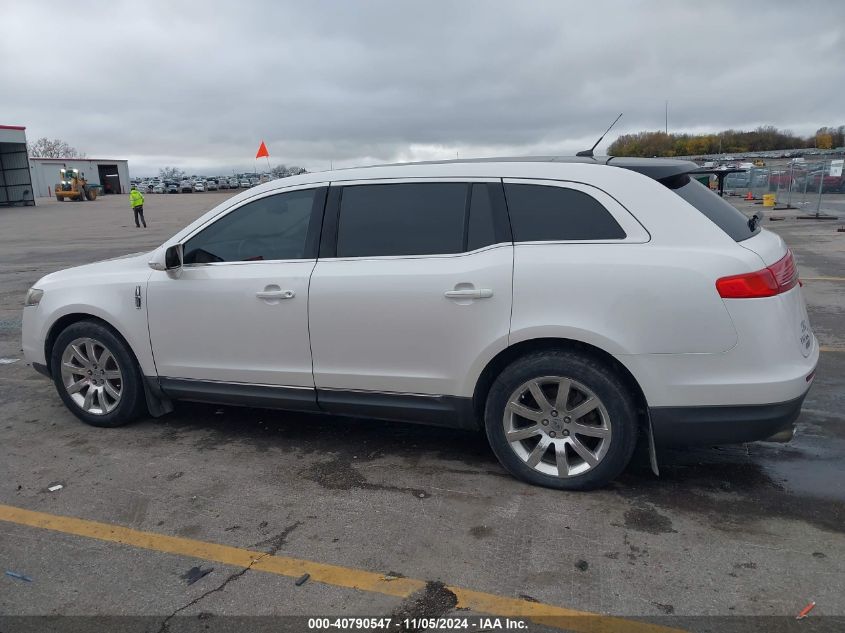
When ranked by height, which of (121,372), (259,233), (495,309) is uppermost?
(259,233)

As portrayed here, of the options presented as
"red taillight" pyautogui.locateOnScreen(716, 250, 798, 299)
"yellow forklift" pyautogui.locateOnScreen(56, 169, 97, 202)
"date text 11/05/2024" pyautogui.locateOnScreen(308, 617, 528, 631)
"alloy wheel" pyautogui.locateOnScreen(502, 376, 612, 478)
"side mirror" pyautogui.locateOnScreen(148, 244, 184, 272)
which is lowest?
"date text 11/05/2024" pyautogui.locateOnScreen(308, 617, 528, 631)

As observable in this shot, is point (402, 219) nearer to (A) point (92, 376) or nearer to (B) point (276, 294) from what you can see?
(B) point (276, 294)

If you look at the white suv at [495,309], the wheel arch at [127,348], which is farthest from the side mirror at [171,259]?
the wheel arch at [127,348]

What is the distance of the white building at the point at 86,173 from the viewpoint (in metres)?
62.3

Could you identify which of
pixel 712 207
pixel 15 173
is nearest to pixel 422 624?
pixel 712 207

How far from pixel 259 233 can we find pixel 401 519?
6.93ft

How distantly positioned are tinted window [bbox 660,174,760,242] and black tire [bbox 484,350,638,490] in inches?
38.5

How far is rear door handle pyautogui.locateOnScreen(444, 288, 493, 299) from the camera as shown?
3732mm

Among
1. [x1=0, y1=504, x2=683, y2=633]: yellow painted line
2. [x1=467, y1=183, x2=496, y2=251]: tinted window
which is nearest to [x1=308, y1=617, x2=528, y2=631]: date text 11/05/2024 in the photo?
[x1=0, y1=504, x2=683, y2=633]: yellow painted line

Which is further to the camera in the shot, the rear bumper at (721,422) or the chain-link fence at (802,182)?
the chain-link fence at (802,182)

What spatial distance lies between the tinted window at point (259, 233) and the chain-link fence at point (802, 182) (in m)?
19.9

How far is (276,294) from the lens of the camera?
425cm

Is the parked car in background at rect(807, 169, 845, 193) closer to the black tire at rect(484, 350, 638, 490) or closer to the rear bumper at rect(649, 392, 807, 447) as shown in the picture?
the rear bumper at rect(649, 392, 807, 447)

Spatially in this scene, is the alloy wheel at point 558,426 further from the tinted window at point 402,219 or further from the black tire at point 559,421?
the tinted window at point 402,219
